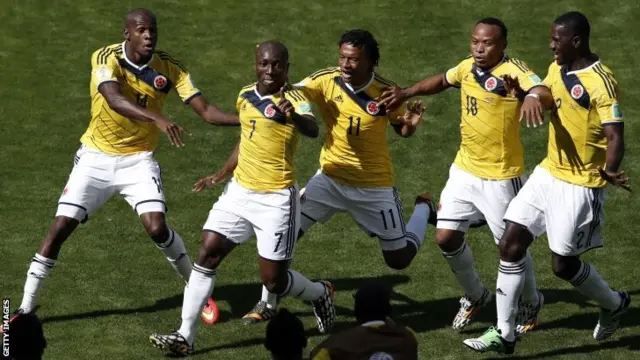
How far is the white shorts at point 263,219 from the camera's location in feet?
44.9

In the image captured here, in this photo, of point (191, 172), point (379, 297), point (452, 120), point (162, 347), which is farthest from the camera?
point (452, 120)

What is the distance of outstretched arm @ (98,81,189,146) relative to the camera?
44.8ft

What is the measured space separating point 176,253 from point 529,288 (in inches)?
153

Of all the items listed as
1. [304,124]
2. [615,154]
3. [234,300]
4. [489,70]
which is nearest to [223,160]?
[234,300]

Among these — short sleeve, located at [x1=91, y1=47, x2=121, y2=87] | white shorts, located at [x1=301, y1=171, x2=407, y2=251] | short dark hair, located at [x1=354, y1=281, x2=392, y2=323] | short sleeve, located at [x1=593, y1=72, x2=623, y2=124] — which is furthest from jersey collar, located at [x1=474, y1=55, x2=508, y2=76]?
short dark hair, located at [x1=354, y1=281, x2=392, y2=323]

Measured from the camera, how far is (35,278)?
14.5 meters

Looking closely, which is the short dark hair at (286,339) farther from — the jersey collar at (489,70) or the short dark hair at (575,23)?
the jersey collar at (489,70)

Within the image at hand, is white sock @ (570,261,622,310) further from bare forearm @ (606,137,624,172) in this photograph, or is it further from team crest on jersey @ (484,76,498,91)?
team crest on jersey @ (484,76,498,91)

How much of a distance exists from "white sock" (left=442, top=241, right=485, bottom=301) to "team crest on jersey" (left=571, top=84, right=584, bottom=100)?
7.41 ft

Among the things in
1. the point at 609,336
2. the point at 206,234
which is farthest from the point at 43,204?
the point at 609,336

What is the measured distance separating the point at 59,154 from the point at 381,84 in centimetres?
703

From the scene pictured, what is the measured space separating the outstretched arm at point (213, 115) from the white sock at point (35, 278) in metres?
2.28

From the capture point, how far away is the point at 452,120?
20.8 m

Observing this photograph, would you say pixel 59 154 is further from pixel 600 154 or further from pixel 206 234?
pixel 600 154
